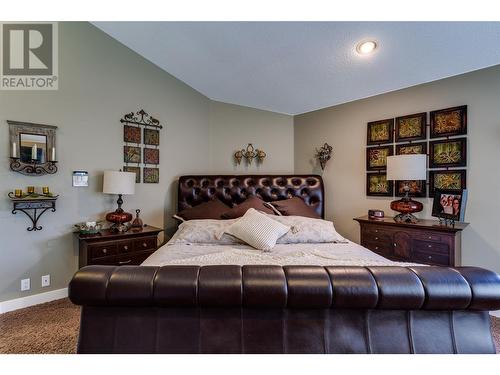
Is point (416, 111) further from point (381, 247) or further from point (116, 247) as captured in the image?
point (116, 247)

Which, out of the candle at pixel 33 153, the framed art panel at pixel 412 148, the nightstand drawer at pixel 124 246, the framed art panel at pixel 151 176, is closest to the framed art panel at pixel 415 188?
the framed art panel at pixel 412 148

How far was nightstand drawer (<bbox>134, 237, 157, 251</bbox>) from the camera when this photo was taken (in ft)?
8.61

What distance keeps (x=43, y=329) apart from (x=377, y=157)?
13.2ft

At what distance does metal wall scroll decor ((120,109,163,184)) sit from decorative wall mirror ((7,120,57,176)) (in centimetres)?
71

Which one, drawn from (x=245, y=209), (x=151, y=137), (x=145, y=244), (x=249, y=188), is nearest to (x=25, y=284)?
(x=145, y=244)

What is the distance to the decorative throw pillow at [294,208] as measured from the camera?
9.82ft

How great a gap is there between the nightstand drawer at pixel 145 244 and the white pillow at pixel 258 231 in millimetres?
1048

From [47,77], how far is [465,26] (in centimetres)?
395

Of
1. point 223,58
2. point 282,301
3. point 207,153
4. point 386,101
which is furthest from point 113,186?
point 386,101

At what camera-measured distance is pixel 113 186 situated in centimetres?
254

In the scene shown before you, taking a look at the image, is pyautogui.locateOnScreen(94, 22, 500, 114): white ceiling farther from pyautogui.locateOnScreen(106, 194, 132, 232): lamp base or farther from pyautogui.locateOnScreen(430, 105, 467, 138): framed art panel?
pyautogui.locateOnScreen(106, 194, 132, 232): lamp base

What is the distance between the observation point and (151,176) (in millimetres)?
3160
